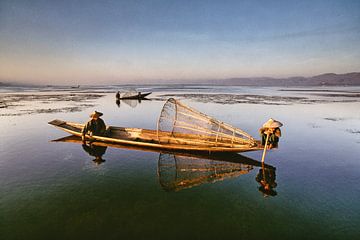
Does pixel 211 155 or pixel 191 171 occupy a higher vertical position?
pixel 211 155

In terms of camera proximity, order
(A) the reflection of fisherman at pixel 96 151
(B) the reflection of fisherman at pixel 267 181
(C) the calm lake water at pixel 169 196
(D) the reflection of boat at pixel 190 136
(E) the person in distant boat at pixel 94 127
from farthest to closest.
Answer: (E) the person in distant boat at pixel 94 127
(A) the reflection of fisherman at pixel 96 151
(D) the reflection of boat at pixel 190 136
(B) the reflection of fisherman at pixel 267 181
(C) the calm lake water at pixel 169 196

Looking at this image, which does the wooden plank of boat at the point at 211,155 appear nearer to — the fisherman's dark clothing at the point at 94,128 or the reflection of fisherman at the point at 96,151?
the reflection of fisherman at the point at 96,151

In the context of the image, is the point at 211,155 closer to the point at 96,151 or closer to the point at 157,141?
the point at 157,141

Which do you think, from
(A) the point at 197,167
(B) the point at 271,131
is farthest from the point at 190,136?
(B) the point at 271,131

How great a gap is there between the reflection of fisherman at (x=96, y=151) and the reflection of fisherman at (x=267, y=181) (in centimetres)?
651

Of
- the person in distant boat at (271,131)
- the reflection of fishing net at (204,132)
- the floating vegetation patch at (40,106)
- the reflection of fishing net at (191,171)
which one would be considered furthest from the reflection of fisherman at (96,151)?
the floating vegetation patch at (40,106)

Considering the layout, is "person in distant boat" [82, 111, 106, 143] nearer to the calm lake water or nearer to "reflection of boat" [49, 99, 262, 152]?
"reflection of boat" [49, 99, 262, 152]

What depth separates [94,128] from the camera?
40.5 ft

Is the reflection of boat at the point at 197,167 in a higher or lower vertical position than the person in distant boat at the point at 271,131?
lower

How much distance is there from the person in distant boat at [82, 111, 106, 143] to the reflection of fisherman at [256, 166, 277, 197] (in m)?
8.52

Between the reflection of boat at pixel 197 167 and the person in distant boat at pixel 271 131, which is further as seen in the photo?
the person in distant boat at pixel 271 131

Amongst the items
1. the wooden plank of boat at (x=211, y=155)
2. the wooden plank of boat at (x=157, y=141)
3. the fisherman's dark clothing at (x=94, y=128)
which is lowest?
the wooden plank of boat at (x=211, y=155)

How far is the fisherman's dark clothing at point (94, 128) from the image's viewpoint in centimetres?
1220

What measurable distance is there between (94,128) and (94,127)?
5cm
